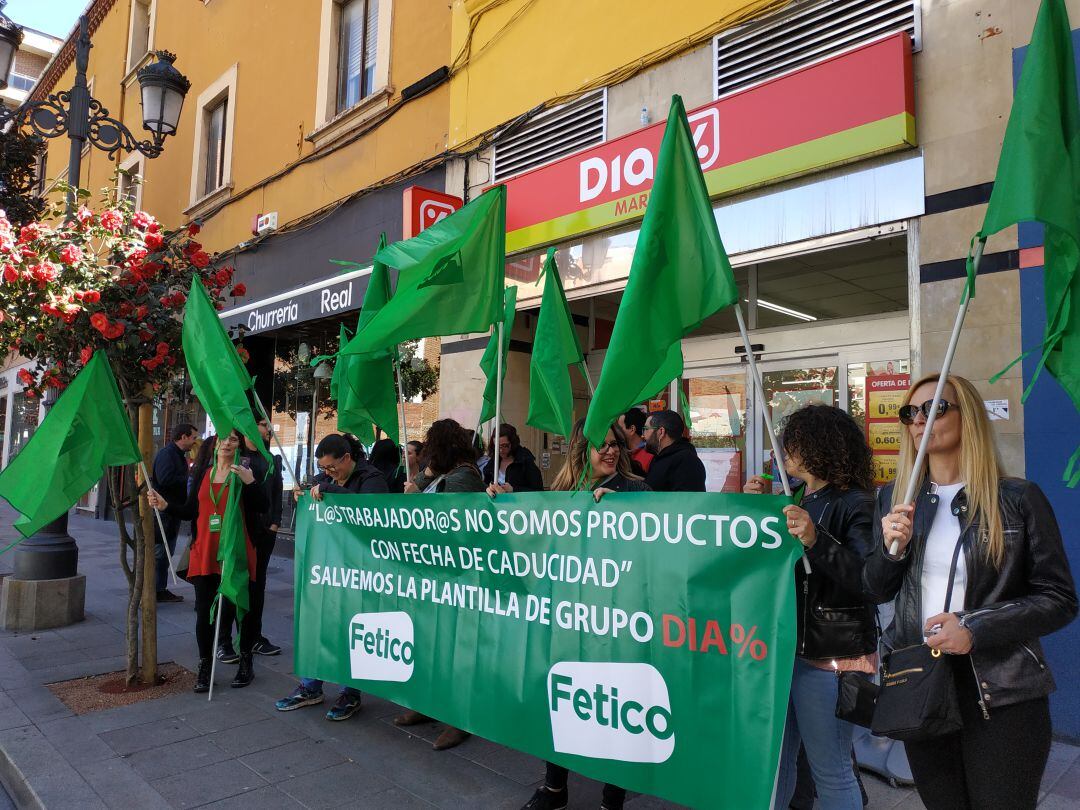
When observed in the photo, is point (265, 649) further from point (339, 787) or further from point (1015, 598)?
point (1015, 598)

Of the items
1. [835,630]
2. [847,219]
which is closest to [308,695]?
[835,630]

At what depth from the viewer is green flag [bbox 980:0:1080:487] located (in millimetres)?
2053

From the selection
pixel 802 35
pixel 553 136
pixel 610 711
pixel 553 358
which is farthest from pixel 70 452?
pixel 802 35

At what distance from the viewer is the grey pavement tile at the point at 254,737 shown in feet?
13.8

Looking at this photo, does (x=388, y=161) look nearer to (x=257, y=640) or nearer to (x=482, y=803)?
(x=257, y=640)

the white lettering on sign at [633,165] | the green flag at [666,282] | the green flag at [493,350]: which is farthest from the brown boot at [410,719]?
the white lettering on sign at [633,165]

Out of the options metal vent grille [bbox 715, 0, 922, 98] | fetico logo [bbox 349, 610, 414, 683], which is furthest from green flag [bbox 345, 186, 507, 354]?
metal vent grille [bbox 715, 0, 922, 98]

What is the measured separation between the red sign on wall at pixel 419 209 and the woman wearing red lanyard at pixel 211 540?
12.0 ft

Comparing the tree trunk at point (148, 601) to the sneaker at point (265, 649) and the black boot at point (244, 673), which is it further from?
the sneaker at point (265, 649)

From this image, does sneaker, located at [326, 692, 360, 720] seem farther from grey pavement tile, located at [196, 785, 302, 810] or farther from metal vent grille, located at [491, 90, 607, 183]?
metal vent grille, located at [491, 90, 607, 183]

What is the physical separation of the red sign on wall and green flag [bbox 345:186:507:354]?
431 cm

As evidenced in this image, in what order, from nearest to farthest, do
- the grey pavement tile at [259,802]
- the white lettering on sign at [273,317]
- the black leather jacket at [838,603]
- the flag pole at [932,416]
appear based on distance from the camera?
the flag pole at [932,416]
the black leather jacket at [838,603]
the grey pavement tile at [259,802]
the white lettering on sign at [273,317]

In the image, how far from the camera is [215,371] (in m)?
4.50

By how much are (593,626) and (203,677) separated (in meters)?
3.46
